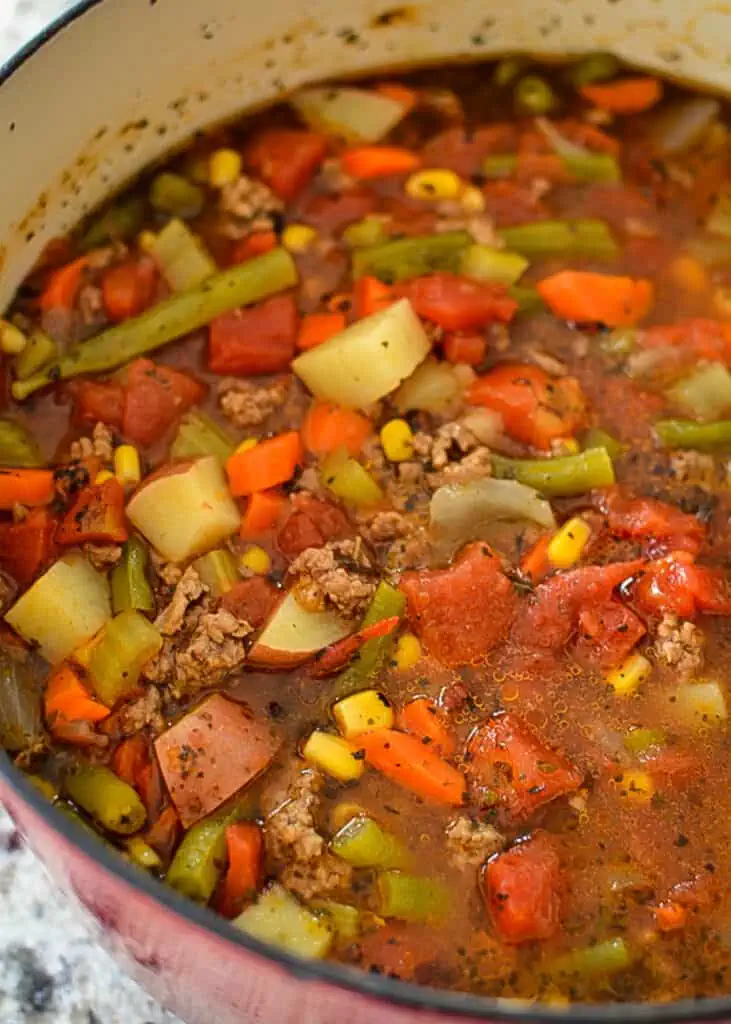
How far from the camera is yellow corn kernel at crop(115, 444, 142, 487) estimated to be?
9.62ft

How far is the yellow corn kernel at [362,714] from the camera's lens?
2646 mm

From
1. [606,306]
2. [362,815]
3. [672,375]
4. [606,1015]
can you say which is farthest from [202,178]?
[606,1015]

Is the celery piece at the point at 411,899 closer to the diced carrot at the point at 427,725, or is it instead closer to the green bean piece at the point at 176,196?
the diced carrot at the point at 427,725

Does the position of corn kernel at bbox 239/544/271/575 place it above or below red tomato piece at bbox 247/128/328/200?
below

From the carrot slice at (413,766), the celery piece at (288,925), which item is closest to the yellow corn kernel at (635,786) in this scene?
the carrot slice at (413,766)

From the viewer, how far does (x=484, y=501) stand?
290 centimetres

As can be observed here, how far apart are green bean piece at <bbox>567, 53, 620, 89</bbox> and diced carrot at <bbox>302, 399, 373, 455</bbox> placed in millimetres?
1222

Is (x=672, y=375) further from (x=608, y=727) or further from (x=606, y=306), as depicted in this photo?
(x=608, y=727)

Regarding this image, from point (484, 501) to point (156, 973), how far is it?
122 centimetres

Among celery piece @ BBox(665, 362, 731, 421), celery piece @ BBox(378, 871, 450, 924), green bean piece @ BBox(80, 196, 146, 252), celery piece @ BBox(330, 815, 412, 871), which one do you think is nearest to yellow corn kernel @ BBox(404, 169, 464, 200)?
green bean piece @ BBox(80, 196, 146, 252)

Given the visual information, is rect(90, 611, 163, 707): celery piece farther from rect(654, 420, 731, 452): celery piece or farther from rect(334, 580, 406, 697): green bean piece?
rect(654, 420, 731, 452): celery piece

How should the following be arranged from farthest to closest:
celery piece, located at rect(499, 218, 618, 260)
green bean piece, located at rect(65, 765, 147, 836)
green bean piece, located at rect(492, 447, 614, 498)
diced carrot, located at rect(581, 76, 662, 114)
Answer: diced carrot, located at rect(581, 76, 662, 114) < celery piece, located at rect(499, 218, 618, 260) < green bean piece, located at rect(492, 447, 614, 498) < green bean piece, located at rect(65, 765, 147, 836)

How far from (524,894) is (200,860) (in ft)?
1.97

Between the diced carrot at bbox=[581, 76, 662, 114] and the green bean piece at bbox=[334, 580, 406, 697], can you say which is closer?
the green bean piece at bbox=[334, 580, 406, 697]
